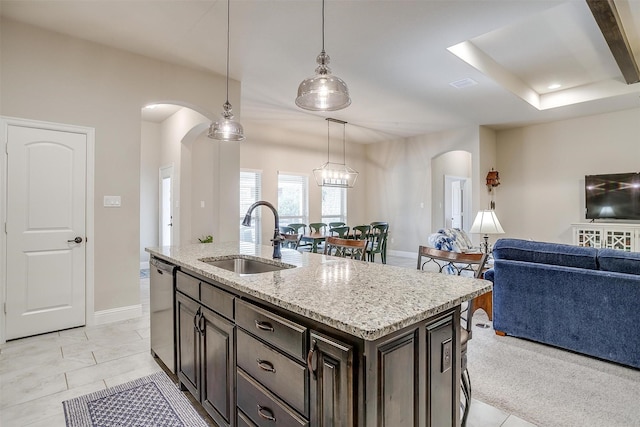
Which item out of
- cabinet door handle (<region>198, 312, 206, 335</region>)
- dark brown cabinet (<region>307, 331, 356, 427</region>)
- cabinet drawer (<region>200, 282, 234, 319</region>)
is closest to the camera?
dark brown cabinet (<region>307, 331, 356, 427</region>)

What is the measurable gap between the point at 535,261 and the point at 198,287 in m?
2.81

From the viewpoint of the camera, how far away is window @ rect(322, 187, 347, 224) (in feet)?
26.5

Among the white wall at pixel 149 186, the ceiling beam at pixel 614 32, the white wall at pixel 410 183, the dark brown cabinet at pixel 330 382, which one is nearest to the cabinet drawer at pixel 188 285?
the dark brown cabinet at pixel 330 382

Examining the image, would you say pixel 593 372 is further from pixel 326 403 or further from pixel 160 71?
pixel 160 71

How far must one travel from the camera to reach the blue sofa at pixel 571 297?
8.05ft

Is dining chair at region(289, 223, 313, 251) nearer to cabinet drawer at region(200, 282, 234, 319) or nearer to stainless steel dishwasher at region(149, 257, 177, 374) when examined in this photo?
stainless steel dishwasher at region(149, 257, 177, 374)

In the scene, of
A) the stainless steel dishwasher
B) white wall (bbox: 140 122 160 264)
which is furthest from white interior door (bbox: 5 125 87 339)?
white wall (bbox: 140 122 160 264)

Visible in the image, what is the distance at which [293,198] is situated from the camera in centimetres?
745

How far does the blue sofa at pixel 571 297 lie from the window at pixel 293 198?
4.81 meters

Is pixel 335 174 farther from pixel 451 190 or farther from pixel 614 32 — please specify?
pixel 614 32

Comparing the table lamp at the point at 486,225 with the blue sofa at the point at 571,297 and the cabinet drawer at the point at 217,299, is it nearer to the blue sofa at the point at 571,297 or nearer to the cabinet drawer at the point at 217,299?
the blue sofa at the point at 571,297

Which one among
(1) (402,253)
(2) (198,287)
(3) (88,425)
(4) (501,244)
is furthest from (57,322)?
(1) (402,253)

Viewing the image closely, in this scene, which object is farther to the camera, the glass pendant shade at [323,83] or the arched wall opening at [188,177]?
the arched wall opening at [188,177]

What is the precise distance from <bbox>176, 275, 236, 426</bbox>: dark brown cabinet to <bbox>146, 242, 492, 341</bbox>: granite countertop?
9.6 inches
